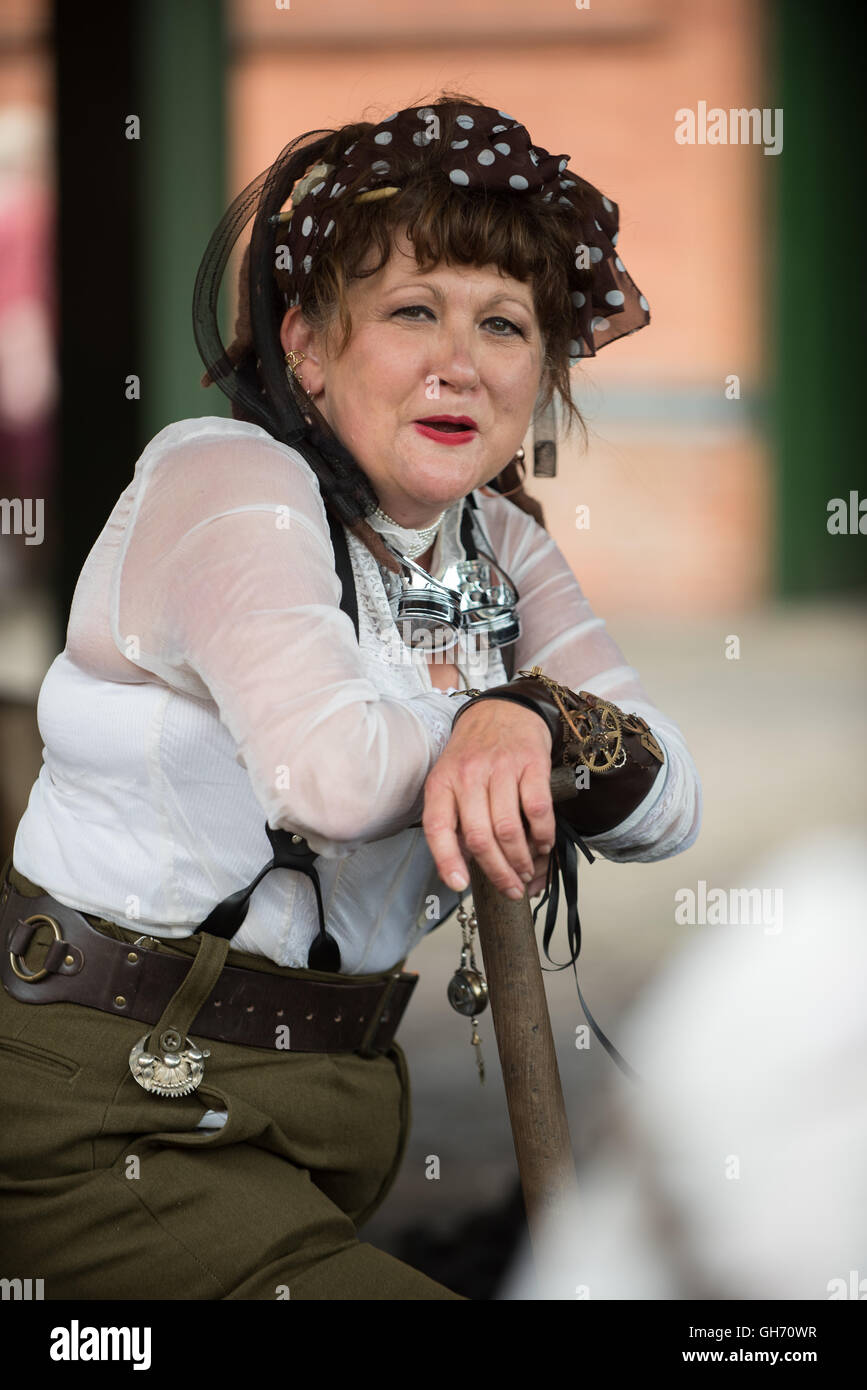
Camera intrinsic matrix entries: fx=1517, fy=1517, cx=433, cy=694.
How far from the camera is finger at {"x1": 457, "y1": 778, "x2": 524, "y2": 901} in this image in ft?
4.37

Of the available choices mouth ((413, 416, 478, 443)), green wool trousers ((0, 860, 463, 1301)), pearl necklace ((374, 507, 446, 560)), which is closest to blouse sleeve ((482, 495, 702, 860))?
pearl necklace ((374, 507, 446, 560))

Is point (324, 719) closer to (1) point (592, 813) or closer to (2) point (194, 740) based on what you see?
(2) point (194, 740)

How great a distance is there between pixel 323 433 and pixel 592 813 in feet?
1.65

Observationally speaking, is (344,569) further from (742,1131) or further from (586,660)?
(742,1131)

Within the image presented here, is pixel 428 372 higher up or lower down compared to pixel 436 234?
lower down

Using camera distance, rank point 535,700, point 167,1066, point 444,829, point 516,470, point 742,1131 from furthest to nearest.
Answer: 1. point 742,1131
2. point 516,470
3. point 167,1066
4. point 535,700
5. point 444,829

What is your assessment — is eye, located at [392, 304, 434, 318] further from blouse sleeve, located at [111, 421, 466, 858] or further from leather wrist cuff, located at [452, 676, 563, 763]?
leather wrist cuff, located at [452, 676, 563, 763]

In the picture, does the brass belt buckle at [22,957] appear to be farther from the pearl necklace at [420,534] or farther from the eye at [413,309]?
the eye at [413,309]

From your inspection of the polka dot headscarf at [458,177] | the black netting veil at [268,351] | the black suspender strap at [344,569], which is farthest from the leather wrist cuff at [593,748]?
the polka dot headscarf at [458,177]

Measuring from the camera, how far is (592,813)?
5.21ft

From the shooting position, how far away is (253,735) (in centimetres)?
136

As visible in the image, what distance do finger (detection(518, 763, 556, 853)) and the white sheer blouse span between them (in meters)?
0.11

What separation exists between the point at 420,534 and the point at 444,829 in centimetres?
52

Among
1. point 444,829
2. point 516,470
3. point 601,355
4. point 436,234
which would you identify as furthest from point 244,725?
point 601,355
